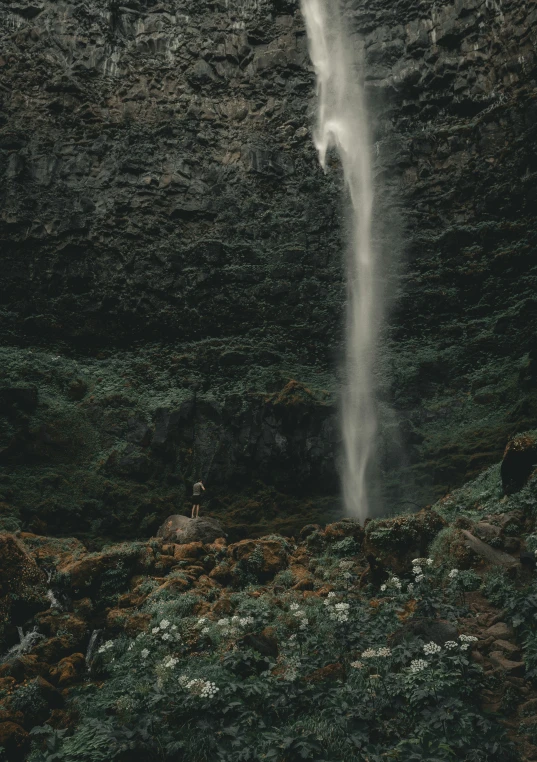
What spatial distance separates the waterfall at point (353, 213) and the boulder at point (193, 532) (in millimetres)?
3941

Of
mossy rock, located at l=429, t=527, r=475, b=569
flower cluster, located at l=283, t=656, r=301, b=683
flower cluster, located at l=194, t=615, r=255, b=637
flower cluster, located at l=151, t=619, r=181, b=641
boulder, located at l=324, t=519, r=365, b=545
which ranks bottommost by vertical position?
flower cluster, located at l=283, t=656, r=301, b=683

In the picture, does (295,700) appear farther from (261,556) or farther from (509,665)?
(261,556)

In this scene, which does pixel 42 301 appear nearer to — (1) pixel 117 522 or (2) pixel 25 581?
(1) pixel 117 522

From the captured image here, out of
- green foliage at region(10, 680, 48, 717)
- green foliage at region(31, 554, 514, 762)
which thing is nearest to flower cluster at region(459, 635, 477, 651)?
green foliage at region(31, 554, 514, 762)

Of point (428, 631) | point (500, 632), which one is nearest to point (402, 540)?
point (500, 632)

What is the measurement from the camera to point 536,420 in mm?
11500

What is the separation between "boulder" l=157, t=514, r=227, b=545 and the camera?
10.0 meters

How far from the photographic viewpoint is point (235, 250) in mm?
19078

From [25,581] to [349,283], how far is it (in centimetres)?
1419

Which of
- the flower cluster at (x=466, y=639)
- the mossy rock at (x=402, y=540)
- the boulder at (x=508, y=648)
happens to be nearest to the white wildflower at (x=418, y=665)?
the flower cluster at (x=466, y=639)

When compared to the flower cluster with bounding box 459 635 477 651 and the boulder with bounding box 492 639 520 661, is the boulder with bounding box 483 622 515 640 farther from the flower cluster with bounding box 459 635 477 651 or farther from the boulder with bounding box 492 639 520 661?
the flower cluster with bounding box 459 635 477 651

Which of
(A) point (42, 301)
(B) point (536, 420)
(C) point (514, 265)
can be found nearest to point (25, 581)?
(B) point (536, 420)

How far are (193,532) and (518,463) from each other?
5.89 m

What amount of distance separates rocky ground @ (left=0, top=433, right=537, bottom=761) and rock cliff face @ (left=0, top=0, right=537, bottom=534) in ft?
13.7
